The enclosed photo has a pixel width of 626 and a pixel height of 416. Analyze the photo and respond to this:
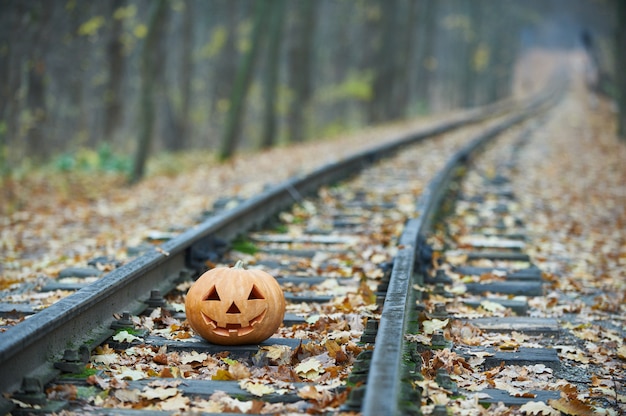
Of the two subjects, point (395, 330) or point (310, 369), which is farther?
point (310, 369)

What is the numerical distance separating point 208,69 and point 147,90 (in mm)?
28646

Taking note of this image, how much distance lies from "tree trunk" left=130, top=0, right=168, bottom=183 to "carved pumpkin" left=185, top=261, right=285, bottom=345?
11.2m

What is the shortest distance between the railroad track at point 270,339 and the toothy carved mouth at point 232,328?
0.30ft

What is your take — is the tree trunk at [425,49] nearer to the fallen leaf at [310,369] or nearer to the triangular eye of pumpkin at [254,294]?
the triangular eye of pumpkin at [254,294]

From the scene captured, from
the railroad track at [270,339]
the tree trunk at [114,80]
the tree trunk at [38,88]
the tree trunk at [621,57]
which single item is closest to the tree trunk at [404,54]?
the tree trunk at [621,57]

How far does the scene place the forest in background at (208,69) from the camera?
A: 54.0 feet

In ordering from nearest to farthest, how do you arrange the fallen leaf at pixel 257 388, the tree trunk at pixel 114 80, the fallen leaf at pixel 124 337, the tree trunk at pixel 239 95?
the fallen leaf at pixel 257 388
the fallen leaf at pixel 124 337
the tree trunk at pixel 239 95
the tree trunk at pixel 114 80

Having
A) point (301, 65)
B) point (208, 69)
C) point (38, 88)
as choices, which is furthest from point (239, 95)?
point (208, 69)

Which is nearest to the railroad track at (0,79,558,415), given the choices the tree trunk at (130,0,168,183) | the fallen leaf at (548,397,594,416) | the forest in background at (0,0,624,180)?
the fallen leaf at (548,397,594,416)

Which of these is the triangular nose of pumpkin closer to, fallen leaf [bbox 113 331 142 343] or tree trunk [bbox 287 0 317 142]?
fallen leaf [bbox 113 331 142 343]

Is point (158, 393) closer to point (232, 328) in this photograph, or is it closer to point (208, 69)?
point (232, 328)

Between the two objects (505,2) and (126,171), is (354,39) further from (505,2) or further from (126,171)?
(126,171)

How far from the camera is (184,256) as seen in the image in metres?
6.39

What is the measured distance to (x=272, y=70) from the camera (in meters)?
21.7
